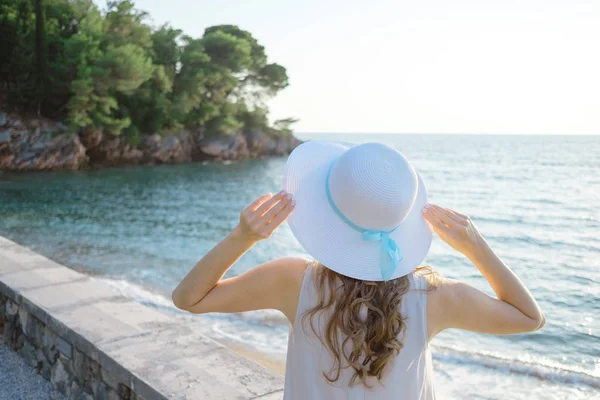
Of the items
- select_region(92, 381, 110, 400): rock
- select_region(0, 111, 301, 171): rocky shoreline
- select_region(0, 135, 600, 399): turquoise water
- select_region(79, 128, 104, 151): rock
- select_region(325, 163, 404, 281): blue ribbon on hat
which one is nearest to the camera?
select_region(325, 163, 404, 281): blue ribbon on hat

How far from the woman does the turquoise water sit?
12.9ft

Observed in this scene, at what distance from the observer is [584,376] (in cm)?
565

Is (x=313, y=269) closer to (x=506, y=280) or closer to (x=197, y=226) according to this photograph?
(x=506, y=280)

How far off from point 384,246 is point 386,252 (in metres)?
0.02

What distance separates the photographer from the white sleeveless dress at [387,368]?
125 cm

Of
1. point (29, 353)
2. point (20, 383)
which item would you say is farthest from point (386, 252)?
point (29, 353)

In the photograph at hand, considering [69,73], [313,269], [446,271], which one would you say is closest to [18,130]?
[69,73]

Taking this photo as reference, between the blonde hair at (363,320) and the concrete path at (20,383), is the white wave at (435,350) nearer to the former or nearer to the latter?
the concrete path at (20,383)

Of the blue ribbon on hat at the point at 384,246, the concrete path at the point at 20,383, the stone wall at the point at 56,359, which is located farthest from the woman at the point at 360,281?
the concrete path at the point at 20,383

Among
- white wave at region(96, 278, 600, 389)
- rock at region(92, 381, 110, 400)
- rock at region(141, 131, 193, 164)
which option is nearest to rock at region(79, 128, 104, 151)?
rock at region(141, 131, 193, 164)

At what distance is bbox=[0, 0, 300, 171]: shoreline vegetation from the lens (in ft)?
87.5

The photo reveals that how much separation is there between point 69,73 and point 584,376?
2718cm

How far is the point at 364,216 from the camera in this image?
119 cm

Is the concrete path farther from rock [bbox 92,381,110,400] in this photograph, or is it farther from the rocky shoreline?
the rocky shoreline
